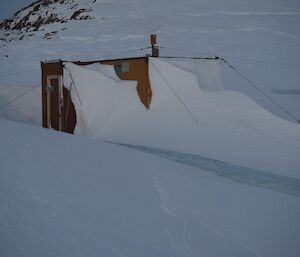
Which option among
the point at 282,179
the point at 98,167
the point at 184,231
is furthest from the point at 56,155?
the point at 282,179

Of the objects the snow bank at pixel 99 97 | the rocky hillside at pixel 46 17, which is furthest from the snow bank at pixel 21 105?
the rocky hillside at pixel 46 17

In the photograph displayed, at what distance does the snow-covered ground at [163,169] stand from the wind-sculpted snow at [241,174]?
0.07ft

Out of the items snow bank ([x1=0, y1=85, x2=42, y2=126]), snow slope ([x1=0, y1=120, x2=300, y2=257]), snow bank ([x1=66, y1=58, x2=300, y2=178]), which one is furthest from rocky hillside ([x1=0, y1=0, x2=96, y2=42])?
snow slope ([x1=0, y1=120, x2=300, y2=257])

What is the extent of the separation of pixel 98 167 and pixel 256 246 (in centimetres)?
239

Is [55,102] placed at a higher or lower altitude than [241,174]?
higher

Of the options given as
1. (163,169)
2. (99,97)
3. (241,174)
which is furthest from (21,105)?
(163,169)

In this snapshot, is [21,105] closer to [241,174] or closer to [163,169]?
[241,174]

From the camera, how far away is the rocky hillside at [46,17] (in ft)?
131

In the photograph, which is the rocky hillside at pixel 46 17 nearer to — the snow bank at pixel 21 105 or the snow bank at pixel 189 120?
the snow bank at pixel 21 105

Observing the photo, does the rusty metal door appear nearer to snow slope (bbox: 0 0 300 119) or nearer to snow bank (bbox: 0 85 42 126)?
snow bank (bbox: 0 85 42 126)

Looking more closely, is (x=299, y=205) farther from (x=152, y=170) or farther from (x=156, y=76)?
(x=156, y=76)

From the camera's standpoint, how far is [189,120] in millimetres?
8930

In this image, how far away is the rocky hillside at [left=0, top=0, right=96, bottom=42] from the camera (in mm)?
39909

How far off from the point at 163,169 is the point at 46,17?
147 ft
